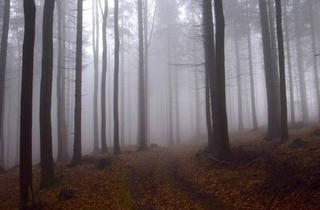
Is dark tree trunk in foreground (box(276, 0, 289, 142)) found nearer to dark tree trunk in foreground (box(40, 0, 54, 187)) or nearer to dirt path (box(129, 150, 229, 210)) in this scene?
dirt path (box(129, 150, 229, 210))

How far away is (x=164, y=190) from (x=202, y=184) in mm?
1516

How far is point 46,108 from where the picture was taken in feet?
39.0

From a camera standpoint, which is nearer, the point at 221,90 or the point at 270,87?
the point at 221,90

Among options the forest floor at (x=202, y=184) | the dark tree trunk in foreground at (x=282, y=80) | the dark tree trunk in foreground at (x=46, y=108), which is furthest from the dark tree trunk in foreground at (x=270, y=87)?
the dark tree trunk in foreground at (x=46, y=108)

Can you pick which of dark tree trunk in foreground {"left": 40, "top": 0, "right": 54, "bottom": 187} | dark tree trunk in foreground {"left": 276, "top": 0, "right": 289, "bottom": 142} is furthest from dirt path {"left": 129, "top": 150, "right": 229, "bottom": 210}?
dark tree trunk in foreground {"left": 276, "top": 0, "right": 289, "bottom": 142}

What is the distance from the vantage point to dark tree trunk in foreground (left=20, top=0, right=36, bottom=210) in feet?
30.6

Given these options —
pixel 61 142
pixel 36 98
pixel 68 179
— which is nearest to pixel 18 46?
pixel 36 98

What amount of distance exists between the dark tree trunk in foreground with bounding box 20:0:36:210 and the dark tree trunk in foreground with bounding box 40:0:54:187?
2.11 meters

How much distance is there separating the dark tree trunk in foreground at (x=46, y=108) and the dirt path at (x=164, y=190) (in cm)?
354

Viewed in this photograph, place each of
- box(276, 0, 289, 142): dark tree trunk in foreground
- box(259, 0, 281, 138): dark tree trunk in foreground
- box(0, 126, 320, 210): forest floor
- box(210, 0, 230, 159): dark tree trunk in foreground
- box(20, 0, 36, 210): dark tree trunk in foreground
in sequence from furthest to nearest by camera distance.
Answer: box(259, 0, 281, 138): dark tree trunk in foreground < box(276, 0, 289, 142): dark tree trunk in foreground < box(210, 0, 230, 159): dark tree trunk in foreground < box(20, 0, 36, 210): dark tree trunk in foreground < box(0, 126, 320, 210): forest floor

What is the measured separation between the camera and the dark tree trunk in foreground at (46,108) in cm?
1166

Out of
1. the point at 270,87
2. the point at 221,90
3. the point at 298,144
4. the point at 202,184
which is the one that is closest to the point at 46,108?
the point at 202,184

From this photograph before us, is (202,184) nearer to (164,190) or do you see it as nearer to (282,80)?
(164,190)

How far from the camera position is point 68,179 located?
1265 centimetres
